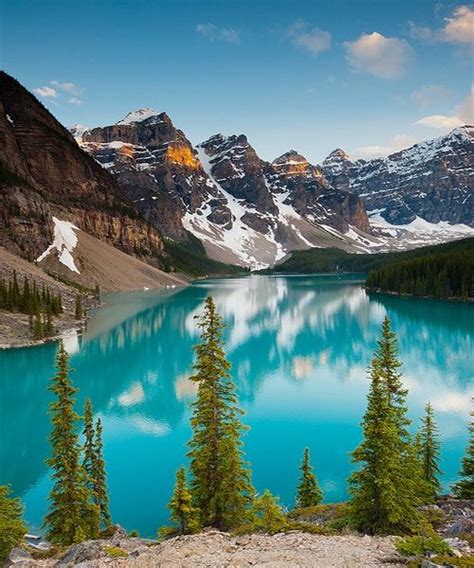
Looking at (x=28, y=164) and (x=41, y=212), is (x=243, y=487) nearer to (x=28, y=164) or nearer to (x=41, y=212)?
(x=41, y=212)

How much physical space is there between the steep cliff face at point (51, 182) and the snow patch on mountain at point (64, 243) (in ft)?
7.45

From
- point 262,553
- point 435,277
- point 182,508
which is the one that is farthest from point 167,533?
point 435,277

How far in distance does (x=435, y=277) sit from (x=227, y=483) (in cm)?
10639

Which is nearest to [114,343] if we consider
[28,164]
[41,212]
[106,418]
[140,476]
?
[106,418]

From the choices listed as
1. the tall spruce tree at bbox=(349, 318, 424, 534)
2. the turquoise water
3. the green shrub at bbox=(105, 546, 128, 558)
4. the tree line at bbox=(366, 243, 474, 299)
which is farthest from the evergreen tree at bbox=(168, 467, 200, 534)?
the tree line at bbox=(366, 243, 474, 299)

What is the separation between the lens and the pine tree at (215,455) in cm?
1683

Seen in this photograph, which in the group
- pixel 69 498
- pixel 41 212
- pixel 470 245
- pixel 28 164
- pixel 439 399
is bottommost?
pixel 439 399

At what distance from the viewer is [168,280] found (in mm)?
162625

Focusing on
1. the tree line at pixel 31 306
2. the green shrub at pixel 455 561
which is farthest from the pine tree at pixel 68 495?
the tree line at pixel 31 306

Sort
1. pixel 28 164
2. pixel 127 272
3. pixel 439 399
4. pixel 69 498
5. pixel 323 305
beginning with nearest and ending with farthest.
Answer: pixel 69 498 < pixel 439 399 < pixel 323 305 < pixel 127 272 < pixel 28 164

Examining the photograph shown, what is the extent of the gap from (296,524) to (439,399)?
27.9m

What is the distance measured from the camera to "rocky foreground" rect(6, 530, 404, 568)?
10531mm

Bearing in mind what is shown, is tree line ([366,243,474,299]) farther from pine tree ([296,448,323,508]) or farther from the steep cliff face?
pine tree ([296,448,323,508])

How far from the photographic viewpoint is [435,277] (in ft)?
369
